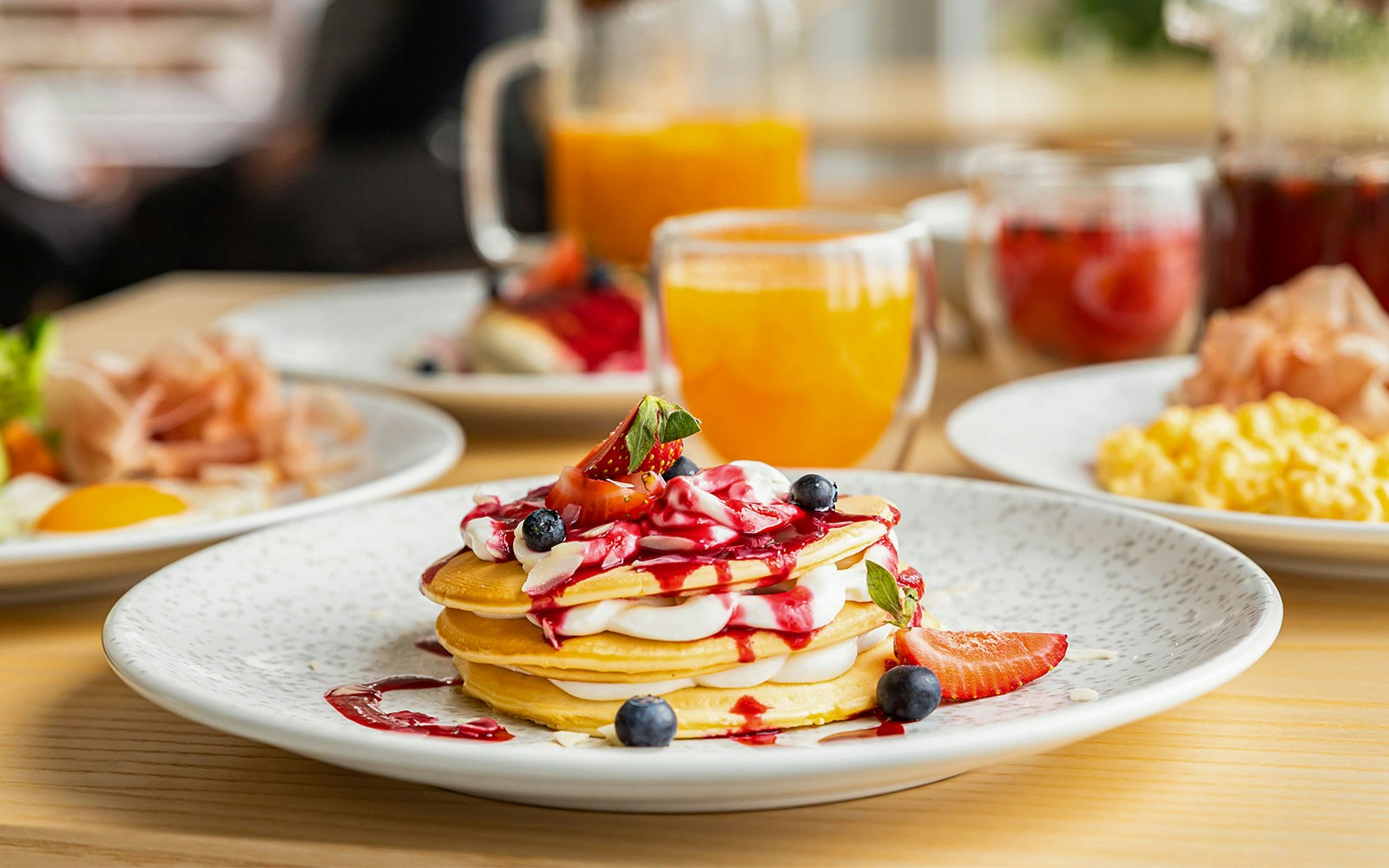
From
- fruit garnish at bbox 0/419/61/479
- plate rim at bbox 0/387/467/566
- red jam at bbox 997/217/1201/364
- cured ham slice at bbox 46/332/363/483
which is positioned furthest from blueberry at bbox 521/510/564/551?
red jam at bbox 997/217/1201/364

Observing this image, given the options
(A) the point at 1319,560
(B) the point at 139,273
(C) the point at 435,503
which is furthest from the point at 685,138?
(B) the point at 139,273

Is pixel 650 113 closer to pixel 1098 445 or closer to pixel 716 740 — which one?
pixel 1098 445

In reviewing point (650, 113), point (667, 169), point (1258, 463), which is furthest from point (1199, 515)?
point (650, 113)

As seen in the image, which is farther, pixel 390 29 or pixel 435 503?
pixel 390 29

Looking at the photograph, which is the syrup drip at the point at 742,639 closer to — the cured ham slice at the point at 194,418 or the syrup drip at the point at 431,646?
the syrup drip at the point at 431,646

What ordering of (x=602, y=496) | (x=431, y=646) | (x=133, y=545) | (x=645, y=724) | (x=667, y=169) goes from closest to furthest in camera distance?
1. (x=645, y=724)
2. (x=602, y=496)
3. (x=431, y=646)
4. (x=133, y=545)
5. (x=667, y=169)

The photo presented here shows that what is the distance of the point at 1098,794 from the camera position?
0.78m

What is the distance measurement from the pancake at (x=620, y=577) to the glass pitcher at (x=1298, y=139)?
86cm

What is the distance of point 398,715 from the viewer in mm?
825

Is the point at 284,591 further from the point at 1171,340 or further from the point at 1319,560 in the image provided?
the point at 1171,340

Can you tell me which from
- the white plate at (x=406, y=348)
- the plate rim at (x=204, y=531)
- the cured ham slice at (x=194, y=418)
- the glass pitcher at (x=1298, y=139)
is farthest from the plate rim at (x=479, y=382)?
the glass pitcher at (x=1298, y=139)

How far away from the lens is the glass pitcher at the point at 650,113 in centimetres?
233

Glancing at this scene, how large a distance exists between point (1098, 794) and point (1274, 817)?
84mm

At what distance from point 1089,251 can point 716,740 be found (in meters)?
1.07
